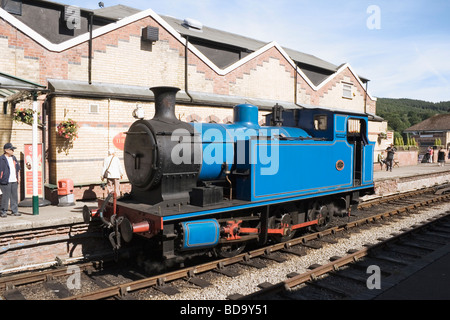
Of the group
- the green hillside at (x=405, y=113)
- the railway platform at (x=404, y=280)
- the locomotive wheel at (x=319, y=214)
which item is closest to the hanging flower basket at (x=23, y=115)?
the railway platform at (x=404, y=280)

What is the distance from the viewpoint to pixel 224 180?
7.12 metres

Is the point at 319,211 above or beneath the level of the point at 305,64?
beneath

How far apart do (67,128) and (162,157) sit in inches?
196

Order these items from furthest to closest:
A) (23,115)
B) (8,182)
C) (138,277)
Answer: (23,115) → (8,182) → (138,277)

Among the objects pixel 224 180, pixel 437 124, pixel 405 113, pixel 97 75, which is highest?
pixel 405 113

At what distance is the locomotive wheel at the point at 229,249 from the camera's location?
6.78 metres

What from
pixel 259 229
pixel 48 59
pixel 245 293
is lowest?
pixel 245 293

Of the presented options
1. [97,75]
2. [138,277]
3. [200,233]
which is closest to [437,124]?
[97,75]

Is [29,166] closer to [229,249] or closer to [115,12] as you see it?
[229,249]

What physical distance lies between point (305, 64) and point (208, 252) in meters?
15.7

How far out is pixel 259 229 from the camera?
721 cm

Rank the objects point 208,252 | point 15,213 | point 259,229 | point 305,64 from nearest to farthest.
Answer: point 208,252 < point 259,229 < point 15,213 < point 305,64

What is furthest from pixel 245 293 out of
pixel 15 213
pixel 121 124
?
pixel 121 124
